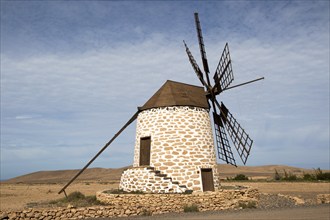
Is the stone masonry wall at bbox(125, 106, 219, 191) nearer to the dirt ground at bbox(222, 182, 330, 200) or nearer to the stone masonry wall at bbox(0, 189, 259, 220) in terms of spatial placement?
the stone masonry wall at bbox(0, 189, 259, 220)

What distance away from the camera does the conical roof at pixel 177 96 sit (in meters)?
15.7

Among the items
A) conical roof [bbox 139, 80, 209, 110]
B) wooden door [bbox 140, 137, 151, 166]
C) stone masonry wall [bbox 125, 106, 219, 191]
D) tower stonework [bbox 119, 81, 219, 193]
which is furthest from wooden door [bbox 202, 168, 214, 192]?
conical roof [bbox 139, 80, 209, 110]

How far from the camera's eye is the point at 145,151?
15.5 m

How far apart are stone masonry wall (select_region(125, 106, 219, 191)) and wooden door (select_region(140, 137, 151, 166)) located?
254 millimetres

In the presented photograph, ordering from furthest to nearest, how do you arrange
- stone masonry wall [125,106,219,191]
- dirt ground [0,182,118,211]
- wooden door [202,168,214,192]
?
1. dirt ground [0,182,118,211]
2. wooden door [202,168,214,192]
3. stone masonry wall [125,106,219,191]

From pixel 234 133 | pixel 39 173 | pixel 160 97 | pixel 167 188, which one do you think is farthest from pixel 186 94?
pixel 39 173

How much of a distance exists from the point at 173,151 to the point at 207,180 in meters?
2.47

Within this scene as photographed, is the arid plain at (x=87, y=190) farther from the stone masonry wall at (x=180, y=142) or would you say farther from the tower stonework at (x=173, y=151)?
the stone masonry wall at (x=180, y=142)

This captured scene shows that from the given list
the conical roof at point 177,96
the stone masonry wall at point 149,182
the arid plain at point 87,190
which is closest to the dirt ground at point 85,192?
the arid plain at point 87,190

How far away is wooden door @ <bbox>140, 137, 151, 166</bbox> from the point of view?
15293mm

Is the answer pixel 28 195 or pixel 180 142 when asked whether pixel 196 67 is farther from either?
pixel 28 195

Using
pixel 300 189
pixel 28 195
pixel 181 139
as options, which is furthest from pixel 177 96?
pixel 28 195

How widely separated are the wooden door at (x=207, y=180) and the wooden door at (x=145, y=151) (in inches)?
121

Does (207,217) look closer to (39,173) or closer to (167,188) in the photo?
(167,188)
